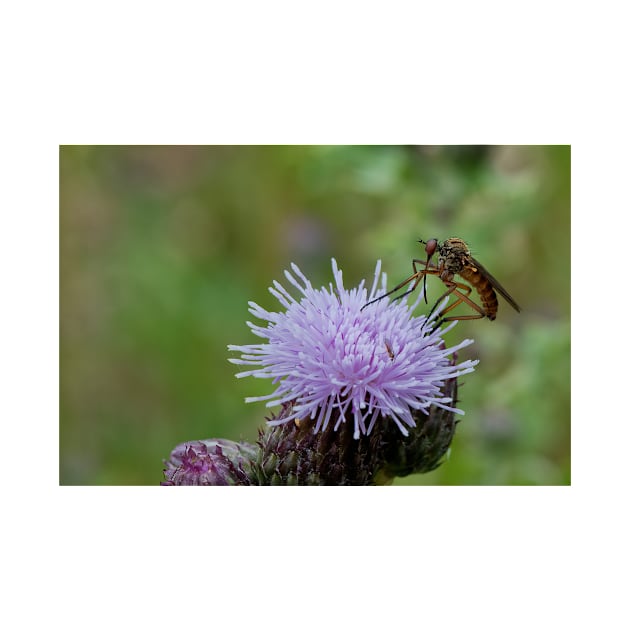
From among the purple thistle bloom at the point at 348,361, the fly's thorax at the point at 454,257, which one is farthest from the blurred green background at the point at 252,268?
the purple thistle bloom at the point at 348,361

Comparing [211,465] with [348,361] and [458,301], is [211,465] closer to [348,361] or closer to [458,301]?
[348,361]

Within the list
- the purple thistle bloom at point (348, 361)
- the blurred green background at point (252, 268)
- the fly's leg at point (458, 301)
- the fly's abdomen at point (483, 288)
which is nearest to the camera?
the purple thistle bloom at point (348, 361)

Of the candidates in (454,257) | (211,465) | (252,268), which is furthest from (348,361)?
(252,268)

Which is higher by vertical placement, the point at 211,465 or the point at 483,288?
the point at 483,288

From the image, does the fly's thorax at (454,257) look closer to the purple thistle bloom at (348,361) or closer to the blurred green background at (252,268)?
the purple thistle bloom at (348,361)

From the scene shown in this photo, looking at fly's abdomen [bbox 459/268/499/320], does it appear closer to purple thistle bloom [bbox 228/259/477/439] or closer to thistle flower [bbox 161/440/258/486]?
purple thistle bloom [bbox 228/259/477/439]

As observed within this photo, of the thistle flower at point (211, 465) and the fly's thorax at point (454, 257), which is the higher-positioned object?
the fly's thorax at point (454, 257)
